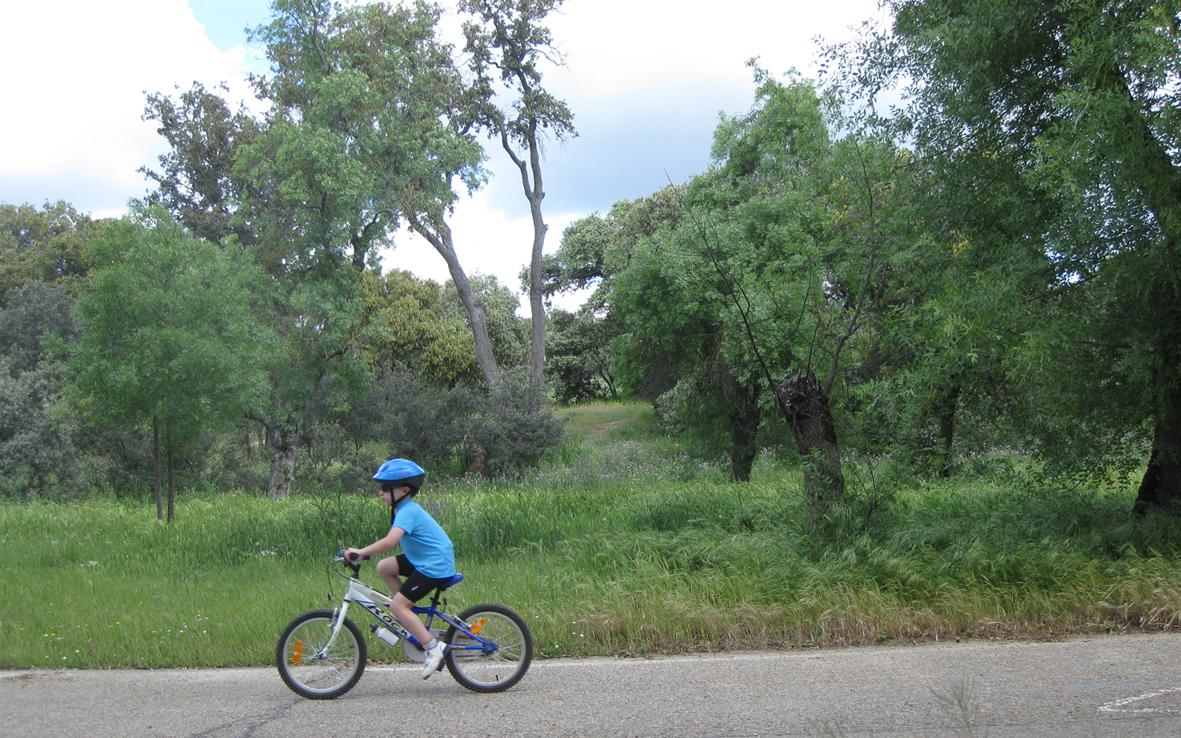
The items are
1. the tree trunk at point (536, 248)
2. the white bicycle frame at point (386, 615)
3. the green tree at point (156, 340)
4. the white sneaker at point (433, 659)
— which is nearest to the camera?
the white sneaker at point (433, 659)

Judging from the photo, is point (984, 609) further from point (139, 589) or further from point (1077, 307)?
point (139, 589)

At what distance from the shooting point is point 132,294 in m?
15.3

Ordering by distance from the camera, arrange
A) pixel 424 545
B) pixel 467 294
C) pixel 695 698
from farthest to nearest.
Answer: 1. pixel 467 294
2. pixel 424 545
3. pixel 695 698

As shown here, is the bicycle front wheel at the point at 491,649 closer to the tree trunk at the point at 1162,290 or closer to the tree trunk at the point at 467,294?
the tree trunk at the point at 1162,290

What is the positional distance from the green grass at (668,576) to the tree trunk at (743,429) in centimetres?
520

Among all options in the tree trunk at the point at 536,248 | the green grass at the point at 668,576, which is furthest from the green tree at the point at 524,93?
the green grass at the point at 668,576

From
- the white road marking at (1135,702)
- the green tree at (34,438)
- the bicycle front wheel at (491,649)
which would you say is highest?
the green tree at (34,438)

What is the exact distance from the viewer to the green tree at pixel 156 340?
15.1 metres

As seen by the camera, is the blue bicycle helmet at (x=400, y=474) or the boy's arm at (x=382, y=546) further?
the blue bicycle helmet at (x=400, y=474)

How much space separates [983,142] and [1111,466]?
3.50 m

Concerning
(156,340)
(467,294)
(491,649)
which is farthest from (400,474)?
(467,294)

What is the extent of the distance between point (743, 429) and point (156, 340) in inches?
408

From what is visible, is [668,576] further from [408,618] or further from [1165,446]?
[1165,446]

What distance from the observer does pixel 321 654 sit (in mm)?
6027
